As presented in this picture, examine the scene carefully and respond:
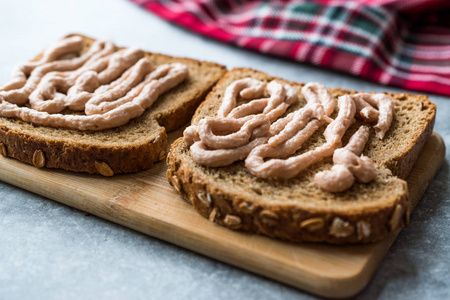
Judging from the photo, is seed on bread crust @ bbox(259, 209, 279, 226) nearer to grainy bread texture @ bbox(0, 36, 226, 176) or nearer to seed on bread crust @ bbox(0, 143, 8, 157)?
grainy bread texture @ bbox(0, 36, 226, 176)

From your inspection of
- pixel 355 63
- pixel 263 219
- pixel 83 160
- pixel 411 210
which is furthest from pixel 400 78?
pixel 83 160

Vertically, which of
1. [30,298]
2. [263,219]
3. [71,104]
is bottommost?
[30,298]

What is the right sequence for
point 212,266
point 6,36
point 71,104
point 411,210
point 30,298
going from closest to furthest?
point 30,298, point 212,266, point 411,210, point 71,104, point 6,36

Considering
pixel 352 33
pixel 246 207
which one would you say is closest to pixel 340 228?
pixel 246 207

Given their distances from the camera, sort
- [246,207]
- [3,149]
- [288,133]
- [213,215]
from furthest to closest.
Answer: [3,149] → [288,133] → [213,215] → [246,207]

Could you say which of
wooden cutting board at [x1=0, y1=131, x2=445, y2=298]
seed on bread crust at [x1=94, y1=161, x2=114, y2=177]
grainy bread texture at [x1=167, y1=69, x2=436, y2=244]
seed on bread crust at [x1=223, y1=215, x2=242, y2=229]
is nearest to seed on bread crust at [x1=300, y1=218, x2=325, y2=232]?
grainy bread texture at [x1=167, y1=69, x2=436, y2=244]

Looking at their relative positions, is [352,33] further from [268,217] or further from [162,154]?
[268,217]

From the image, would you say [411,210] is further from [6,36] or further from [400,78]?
[6,36]

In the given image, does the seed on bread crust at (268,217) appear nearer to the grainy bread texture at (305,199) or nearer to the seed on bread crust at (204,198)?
the grainy bread texture at (305,199)
